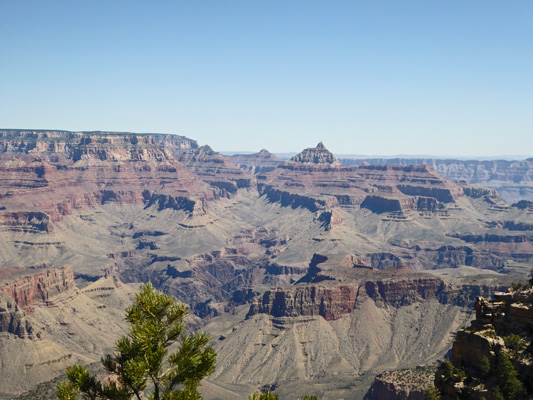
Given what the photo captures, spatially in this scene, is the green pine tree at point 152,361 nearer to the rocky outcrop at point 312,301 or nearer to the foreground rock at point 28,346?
the foreground rock at point 28,346

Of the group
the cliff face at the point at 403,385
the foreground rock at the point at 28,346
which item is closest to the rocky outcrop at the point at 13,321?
the foreground rock at the point at 28,346

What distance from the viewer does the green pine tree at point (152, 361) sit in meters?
32.9

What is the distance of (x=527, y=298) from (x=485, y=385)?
11026 millimetres

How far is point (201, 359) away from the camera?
3369cm

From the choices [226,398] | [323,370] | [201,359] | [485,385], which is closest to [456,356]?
[485,385]

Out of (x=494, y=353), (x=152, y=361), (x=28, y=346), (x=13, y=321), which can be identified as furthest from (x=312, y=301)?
(x=152, y=361)

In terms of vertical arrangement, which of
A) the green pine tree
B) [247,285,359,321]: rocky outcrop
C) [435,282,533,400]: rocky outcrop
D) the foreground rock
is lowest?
the foreground rock

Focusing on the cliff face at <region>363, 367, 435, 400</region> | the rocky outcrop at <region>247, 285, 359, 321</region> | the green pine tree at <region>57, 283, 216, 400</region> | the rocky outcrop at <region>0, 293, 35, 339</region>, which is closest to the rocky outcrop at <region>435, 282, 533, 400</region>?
the green pine tree at <region>57, 283, 216, 400</region>

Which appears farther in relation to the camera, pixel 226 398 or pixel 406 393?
pixel 226 398

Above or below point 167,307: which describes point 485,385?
below

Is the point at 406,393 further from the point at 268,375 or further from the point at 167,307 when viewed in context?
the point at 167,307

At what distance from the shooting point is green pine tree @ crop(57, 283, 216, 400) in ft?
108

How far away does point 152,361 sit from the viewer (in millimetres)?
32969

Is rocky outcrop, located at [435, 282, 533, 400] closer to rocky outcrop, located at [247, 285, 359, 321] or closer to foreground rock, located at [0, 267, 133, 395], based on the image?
foreground rock, located at [0, 267, 133, 395]
